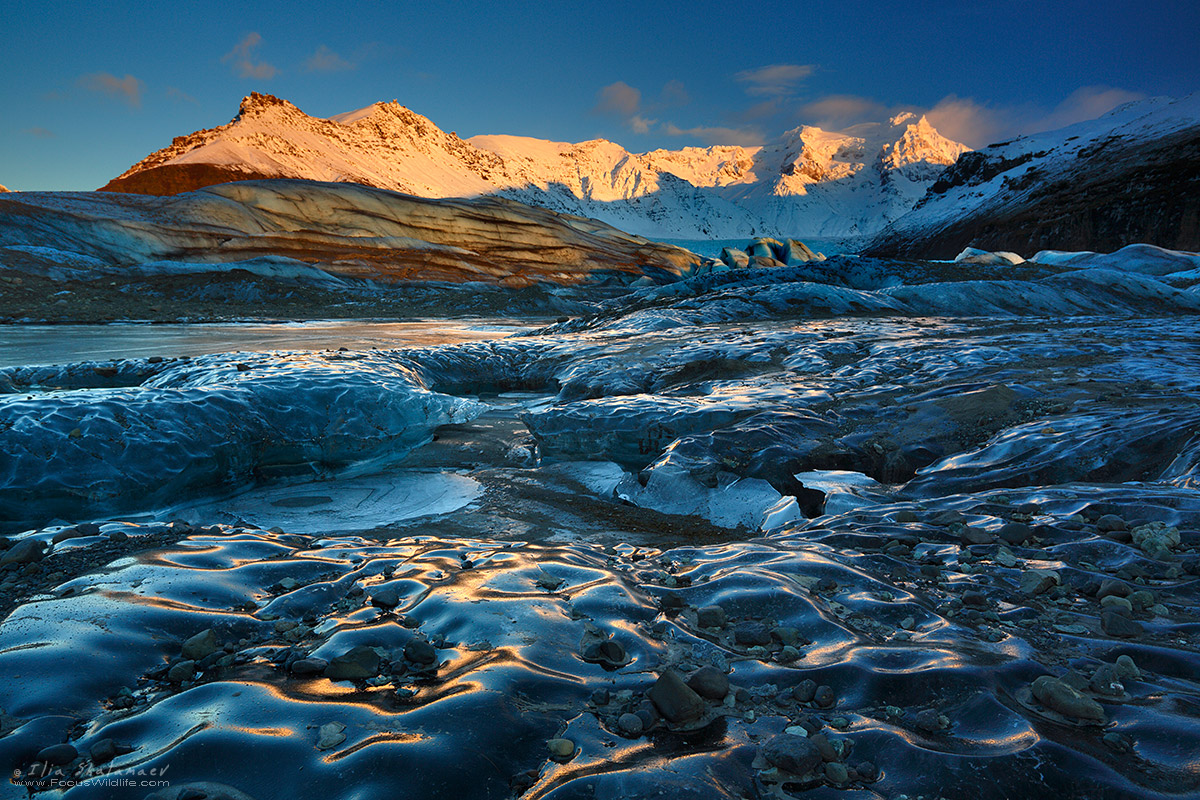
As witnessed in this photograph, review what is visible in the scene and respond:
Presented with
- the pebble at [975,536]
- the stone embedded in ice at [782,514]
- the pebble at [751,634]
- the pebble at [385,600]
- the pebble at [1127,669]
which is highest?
the pebble at [1127,669]

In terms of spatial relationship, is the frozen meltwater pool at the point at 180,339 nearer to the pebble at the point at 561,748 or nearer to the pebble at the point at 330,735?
the pebble at the point at 330,735

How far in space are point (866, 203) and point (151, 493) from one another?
602 ft

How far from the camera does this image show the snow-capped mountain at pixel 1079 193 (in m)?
43.5

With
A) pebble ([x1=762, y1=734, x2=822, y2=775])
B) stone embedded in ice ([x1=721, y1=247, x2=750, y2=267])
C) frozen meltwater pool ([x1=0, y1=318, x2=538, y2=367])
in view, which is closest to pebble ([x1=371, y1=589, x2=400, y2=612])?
pebble ([x1=762, y1=734, x2=822, y2=775])

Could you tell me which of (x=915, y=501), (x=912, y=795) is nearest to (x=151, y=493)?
(x=912, y=795)

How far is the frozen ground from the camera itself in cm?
122

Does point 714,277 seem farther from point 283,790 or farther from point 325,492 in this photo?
point 283,790

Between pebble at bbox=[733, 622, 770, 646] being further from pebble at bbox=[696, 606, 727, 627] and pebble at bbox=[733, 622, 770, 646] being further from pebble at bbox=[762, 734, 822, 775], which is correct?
pebble at bbox=[762, 734, 822, 775]

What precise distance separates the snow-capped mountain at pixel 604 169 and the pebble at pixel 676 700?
80.9m

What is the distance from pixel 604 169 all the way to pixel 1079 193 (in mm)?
132878

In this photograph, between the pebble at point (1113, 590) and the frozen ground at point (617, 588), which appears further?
the pebble at point (1113, 590)

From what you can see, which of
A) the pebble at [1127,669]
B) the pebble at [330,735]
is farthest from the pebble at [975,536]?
the pebble at [330,735]

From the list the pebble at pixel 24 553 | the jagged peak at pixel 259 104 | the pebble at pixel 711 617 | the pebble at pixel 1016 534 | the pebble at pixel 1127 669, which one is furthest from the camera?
the jagged peak at pixel 259 104

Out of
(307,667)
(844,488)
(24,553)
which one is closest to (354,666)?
(307,667)
